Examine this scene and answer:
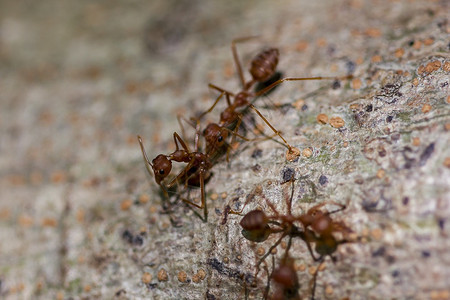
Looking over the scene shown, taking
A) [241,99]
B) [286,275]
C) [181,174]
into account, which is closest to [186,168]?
[181,174]

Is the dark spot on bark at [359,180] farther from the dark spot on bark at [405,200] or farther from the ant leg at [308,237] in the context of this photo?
the ant leg at [308,237]

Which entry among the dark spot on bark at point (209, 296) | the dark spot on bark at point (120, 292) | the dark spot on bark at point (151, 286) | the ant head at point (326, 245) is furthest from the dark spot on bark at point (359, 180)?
the dark spot on bark at point (120, 292)

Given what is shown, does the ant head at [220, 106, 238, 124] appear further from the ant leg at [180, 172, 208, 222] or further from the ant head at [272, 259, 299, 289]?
the ant head at [272, 259, 299, 289]

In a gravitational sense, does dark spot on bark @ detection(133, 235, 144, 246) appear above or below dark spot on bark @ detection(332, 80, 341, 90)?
below

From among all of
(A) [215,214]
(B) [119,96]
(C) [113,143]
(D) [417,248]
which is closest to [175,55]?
(B) [119,96]

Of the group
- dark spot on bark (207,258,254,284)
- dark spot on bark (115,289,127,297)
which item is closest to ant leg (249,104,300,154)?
dark spot on bark (207,258,254,284)

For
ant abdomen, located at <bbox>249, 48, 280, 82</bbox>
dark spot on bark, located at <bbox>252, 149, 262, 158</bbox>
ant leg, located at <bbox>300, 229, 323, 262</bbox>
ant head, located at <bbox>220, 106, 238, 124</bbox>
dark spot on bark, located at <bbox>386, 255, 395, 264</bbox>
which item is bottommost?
dark spot on bark, located at <bbox>386, 255, 395, 264</bbox>

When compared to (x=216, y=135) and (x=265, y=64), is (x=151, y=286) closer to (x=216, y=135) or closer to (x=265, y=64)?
(x=216, y=135)
